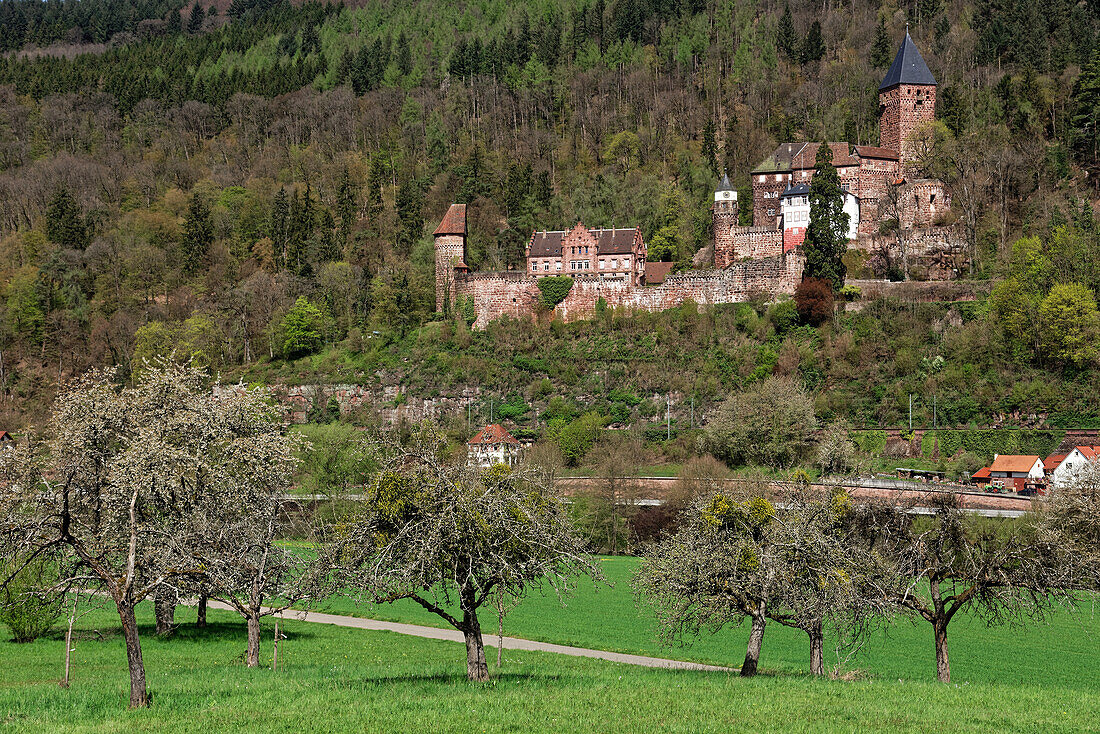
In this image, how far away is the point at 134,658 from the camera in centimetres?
1680

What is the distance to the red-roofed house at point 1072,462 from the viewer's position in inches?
2082

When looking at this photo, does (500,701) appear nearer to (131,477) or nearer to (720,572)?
(720,572)

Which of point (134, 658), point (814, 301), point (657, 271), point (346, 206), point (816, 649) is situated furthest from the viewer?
point (346, 206)

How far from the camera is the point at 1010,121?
84.3 m

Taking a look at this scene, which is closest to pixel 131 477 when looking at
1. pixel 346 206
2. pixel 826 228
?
pixel 826 228

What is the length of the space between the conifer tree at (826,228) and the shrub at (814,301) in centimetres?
86

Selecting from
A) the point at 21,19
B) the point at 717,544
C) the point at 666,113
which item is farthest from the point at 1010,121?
the point at 21,19

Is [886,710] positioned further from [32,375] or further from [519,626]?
[32,375]

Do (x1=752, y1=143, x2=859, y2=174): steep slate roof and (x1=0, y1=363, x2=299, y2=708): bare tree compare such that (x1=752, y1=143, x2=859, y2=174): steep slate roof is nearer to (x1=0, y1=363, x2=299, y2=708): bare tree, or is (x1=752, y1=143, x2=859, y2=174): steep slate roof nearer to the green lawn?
(x1=0, y1=363, x2=299, y2=708): bare tree

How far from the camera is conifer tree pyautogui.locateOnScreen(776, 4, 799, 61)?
11850 centimetres

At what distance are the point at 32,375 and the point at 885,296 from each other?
219ft

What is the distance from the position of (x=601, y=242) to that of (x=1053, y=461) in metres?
34.8

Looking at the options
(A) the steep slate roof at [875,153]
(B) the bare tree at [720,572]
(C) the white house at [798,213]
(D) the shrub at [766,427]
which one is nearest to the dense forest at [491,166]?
(A) the steep slate roof at [875,153]

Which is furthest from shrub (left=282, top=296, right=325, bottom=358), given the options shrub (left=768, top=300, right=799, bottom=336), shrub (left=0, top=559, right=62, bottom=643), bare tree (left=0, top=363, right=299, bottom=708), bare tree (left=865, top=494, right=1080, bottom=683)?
bare tree (left=865, top=494, right=1080, bottom=683)
